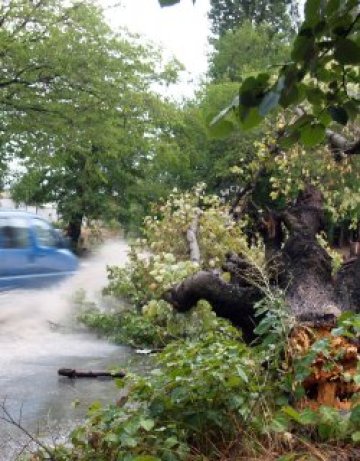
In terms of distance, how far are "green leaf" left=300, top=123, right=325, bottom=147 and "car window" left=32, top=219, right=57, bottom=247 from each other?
45.0 feet

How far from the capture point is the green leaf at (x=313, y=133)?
208 centimetres

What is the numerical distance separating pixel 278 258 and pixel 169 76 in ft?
46.8

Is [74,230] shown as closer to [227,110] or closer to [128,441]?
[128,441]

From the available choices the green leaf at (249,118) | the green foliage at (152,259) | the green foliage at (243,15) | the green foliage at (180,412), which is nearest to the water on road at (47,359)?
the green foliage at (152,259)

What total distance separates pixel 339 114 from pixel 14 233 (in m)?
A: 13.5

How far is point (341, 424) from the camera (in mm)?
3789

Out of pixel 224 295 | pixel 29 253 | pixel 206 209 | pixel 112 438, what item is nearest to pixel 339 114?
pixel 112 438

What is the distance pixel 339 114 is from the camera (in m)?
1.92

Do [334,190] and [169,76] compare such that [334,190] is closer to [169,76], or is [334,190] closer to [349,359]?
[169,76]

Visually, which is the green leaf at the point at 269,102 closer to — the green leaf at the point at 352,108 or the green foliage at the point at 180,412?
the green leaf at the point at 352,108

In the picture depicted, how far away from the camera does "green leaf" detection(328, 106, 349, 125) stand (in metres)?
1.93

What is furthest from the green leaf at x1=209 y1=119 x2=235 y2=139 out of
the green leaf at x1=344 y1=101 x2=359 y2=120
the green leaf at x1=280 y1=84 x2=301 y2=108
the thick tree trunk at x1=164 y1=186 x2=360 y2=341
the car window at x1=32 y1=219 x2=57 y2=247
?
the car window at x1=32 y1=219 x2=57 y2=247

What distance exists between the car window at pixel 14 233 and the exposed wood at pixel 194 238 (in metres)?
3.66

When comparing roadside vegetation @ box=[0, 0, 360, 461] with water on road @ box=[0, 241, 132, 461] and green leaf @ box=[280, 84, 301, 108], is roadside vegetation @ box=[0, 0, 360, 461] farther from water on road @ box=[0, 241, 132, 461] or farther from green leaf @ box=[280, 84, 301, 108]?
water on road @ box=[0, 241, 132, 461]
